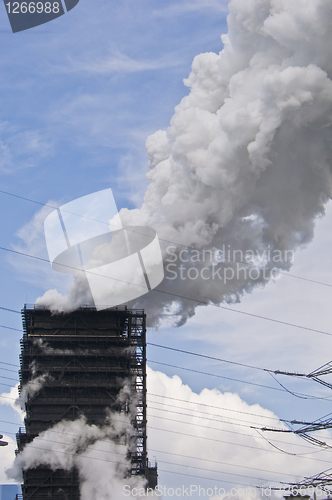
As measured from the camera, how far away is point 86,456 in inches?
2159

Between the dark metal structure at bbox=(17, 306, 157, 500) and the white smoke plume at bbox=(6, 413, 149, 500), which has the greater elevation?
the dark metal structure at bbox=(17, 306, 157, 500)

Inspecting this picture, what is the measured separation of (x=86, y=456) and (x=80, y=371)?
7756 mm

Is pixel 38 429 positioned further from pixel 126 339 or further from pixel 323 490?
pixel 323 490

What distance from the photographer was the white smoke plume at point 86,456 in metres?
54.0

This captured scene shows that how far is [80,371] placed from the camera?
57.6 meters

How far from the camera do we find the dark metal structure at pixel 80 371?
2219 inches

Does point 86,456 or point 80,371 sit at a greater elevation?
point 80,371

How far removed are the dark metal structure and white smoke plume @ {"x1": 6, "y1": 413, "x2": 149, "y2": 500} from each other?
0.78m

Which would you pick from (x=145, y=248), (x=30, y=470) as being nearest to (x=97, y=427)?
(x=30, y=470)

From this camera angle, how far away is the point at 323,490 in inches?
1761

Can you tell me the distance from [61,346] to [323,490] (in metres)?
27.0

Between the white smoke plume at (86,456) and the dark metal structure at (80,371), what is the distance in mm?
785

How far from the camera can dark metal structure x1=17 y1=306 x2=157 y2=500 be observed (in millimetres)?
56375

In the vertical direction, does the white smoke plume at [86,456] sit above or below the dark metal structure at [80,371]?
below
